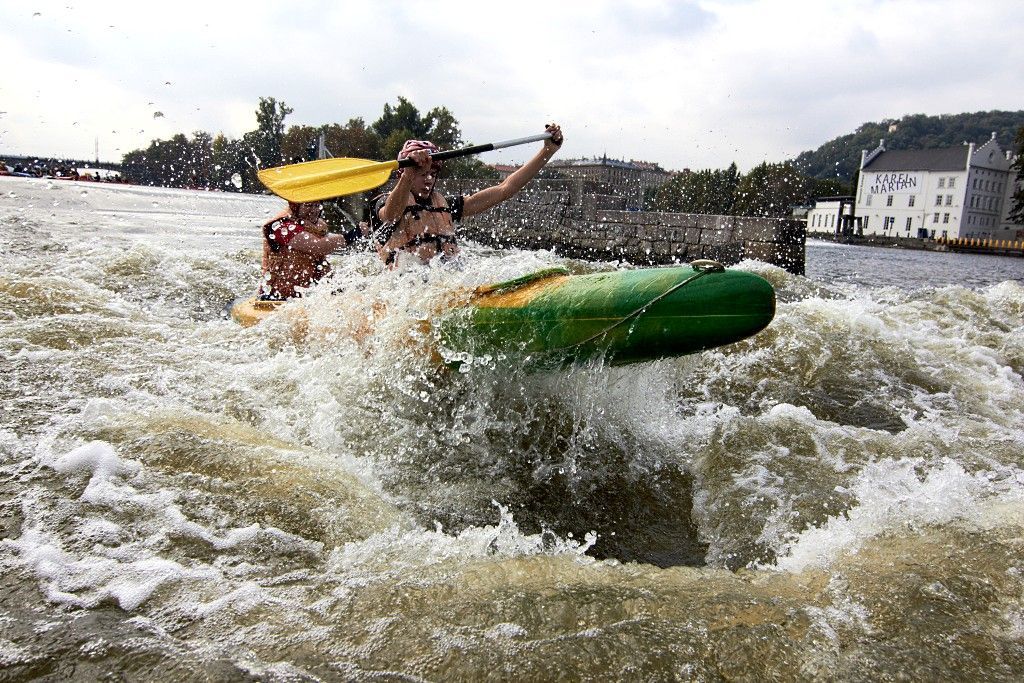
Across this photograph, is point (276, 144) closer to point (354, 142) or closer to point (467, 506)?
point (354, 142)

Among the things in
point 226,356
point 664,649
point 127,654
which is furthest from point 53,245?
point 664,649

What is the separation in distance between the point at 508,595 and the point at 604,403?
1.92 meters

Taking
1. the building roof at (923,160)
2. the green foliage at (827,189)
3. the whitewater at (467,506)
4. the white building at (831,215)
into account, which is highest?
the building roof at (923,160)

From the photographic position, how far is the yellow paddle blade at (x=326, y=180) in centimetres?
504

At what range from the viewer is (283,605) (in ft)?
6.40

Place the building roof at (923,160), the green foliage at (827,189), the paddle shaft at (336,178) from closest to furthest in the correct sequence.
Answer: the paddle shaft at (336,178), the building roof at (923,160), the green foliage at (827,189)

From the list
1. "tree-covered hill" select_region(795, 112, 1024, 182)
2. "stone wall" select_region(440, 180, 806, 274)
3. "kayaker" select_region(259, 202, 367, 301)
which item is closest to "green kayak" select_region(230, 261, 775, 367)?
"kayaker" select_region(259, 202, 367, 301)

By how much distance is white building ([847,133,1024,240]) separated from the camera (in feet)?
207

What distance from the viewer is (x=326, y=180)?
5.33 m

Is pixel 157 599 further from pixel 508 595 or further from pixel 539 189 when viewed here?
pixel 539 189

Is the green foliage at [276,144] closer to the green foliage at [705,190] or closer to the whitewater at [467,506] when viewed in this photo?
the green foliage at [705,190]

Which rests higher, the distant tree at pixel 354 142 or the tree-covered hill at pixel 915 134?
the tree-covered hill at pixel 915 134

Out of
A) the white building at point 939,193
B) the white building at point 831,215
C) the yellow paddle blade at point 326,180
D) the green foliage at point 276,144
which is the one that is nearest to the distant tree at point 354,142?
the green foliage at point 276,144

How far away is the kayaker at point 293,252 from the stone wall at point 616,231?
6748 mm
